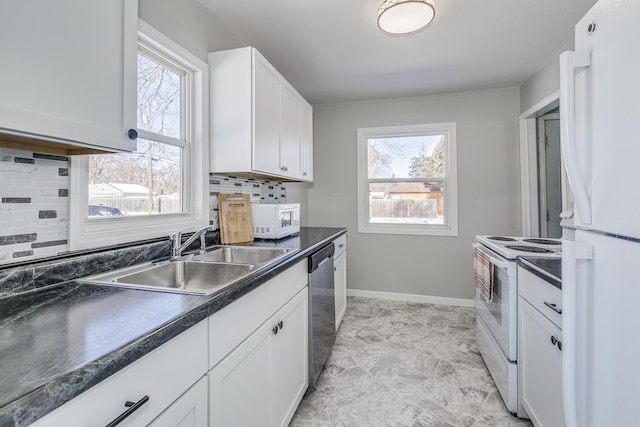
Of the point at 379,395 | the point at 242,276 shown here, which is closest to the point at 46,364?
the point at 242,276

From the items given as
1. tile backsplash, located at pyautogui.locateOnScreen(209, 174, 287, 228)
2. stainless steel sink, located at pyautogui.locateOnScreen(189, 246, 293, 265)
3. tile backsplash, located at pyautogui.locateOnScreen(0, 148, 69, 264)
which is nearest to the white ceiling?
tile backsplash, located at pyautogui.locateOnScreen(209, 174, 287, 228)

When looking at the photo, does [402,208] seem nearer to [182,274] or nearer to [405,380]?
[405,380]

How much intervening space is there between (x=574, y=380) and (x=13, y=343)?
131 cm

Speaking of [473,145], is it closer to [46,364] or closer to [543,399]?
[543,399]

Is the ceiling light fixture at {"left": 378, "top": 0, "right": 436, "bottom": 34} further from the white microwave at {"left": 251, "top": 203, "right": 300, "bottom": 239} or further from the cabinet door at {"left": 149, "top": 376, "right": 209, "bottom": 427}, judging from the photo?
the cabinet door at {"left": 149, "top": 376, "right": 209, "bottom": 427}

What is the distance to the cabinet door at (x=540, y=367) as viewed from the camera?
1.27 metres

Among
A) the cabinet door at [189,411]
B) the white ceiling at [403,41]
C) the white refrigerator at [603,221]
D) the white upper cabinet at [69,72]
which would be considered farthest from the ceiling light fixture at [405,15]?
the cabinet door at [189,411]

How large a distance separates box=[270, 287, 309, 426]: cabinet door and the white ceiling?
1.80 metres

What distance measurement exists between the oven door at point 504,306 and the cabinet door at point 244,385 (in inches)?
53.2

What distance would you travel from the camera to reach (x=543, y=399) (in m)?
1.40

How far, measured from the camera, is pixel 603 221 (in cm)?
71

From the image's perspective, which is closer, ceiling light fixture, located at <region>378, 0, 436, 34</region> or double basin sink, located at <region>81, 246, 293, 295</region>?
double basin sink, located at <region>81, 246, 293, 295</region>

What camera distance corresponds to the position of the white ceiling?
1911 millimetres

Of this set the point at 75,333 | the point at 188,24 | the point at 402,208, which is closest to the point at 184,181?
the point at 188,24
